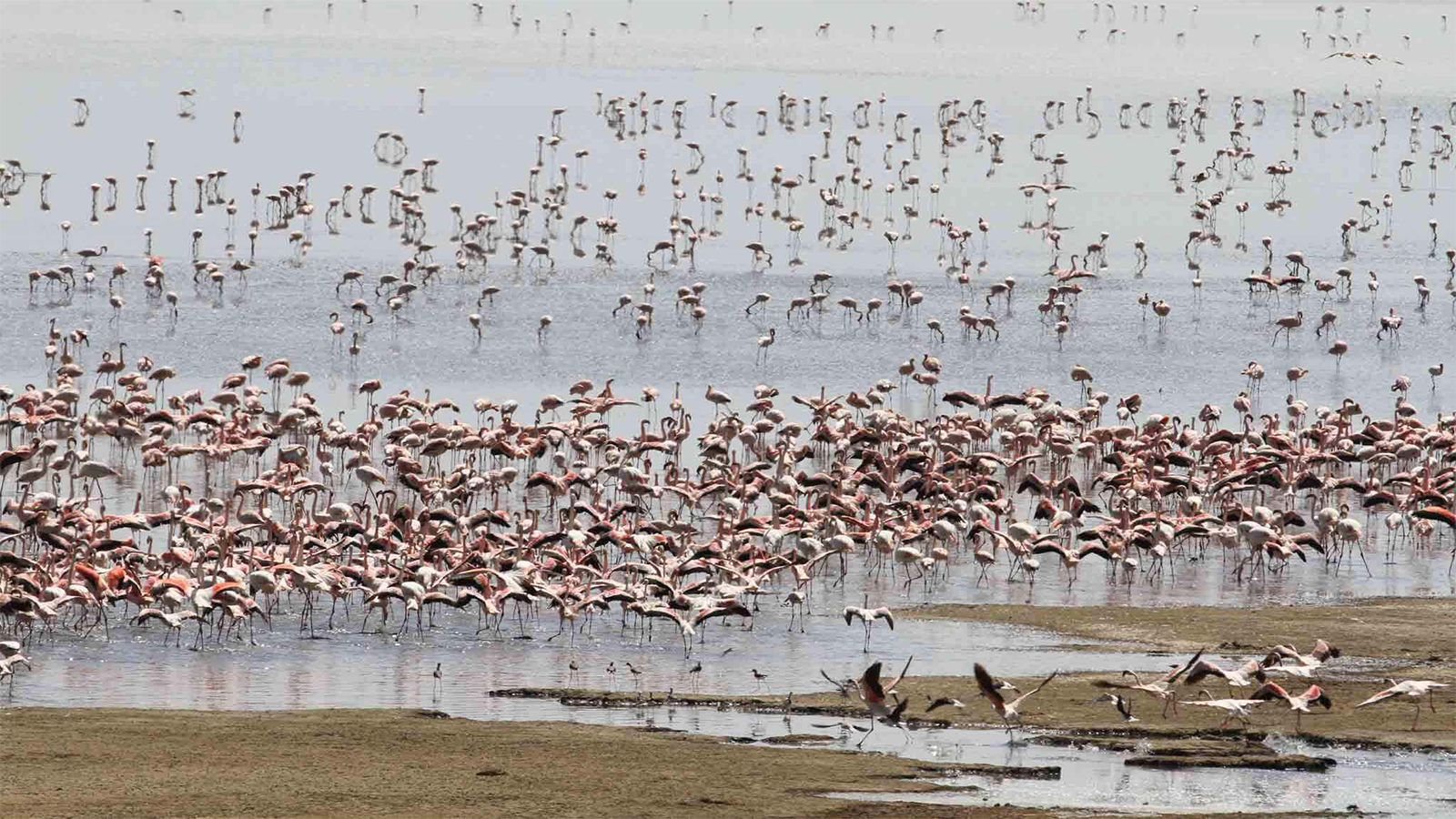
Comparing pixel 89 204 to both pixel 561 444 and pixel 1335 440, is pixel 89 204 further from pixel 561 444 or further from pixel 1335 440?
pixel 1335 440

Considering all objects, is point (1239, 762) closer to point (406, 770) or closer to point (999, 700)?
point (999, 700)

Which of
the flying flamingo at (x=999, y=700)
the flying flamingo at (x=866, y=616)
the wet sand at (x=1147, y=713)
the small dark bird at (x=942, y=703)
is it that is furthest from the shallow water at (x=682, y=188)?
the flying flamingo at (x=999, y=700)

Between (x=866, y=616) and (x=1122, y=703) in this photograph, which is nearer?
(x=1122, y=703)

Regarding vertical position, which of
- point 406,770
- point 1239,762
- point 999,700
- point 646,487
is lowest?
point 406,770

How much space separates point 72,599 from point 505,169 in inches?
999

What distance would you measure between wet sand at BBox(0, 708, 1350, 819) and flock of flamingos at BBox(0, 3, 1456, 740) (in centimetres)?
88

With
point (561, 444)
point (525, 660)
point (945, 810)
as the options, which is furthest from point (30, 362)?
point (945, 810)

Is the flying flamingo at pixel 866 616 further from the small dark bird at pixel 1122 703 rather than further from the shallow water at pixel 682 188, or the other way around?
the shallow water at pixel 682 188

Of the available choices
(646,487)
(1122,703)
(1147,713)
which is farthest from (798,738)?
(646,487)

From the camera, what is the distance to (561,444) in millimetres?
23156

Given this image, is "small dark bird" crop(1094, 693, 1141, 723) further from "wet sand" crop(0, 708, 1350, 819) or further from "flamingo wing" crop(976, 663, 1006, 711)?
"wet sand" crop(0, 708, 1350, 819)

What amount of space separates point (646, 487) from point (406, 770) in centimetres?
853

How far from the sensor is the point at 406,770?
12.2 metres

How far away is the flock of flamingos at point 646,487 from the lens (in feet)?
55.5
